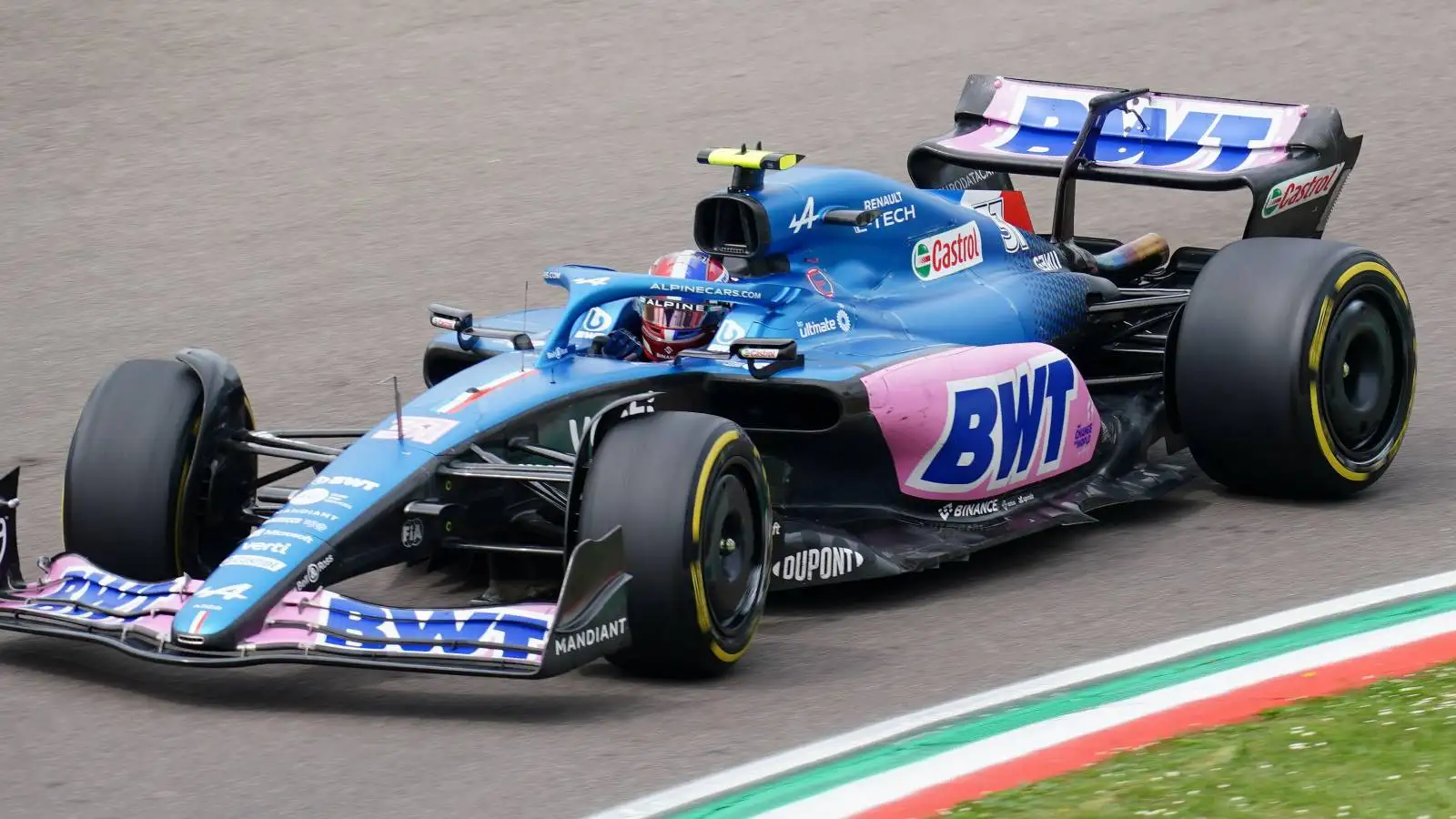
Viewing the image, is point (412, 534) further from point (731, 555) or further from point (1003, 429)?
point (1003, 429)

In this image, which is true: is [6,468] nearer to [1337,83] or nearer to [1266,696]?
[1266,696]

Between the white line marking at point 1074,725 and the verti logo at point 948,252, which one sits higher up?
the verti logo at point 948,252

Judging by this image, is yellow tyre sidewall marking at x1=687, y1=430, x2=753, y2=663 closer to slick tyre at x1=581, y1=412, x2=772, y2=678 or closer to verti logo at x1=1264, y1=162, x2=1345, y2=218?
slick tyre at x1=581, y1=412, x2=772, y2=678

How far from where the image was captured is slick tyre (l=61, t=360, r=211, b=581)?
6.93m

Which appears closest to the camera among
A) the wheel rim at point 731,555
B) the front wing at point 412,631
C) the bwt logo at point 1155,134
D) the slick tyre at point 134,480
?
the front wing at point 412,631

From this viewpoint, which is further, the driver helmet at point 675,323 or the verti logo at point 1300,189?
the verti logo at point 1300,189

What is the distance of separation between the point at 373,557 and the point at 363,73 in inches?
395

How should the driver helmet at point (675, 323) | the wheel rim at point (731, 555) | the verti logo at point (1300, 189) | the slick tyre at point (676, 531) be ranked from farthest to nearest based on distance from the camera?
the verti logo at point (1300, 189) → the driver helmet at point (675, 323) → the wheel rim at point (731, 555) → the slick tyre at point (676, 531)

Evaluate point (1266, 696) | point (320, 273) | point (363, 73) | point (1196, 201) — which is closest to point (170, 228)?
point (320, 273)

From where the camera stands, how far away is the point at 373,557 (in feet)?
21.3

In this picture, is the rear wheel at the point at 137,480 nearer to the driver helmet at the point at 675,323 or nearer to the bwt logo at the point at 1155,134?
the driver helmet at the point at 675,323

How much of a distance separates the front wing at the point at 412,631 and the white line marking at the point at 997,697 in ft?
2.04

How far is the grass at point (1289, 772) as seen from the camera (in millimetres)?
5027

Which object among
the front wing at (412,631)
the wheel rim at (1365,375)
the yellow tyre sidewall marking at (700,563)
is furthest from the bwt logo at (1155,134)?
the front wing at (412,631)
